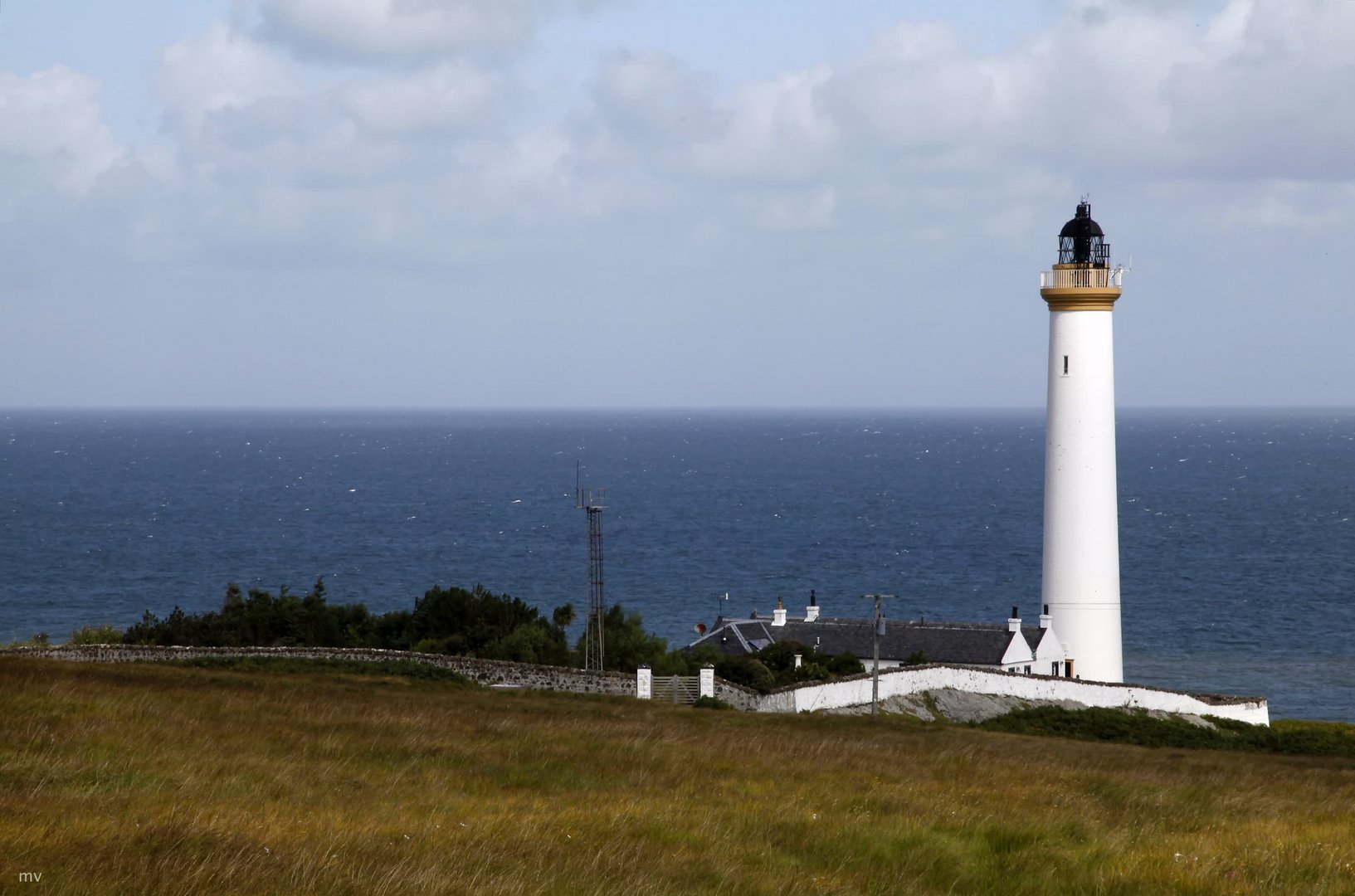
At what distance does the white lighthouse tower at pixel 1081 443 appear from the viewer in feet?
128

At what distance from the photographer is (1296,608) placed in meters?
72.2

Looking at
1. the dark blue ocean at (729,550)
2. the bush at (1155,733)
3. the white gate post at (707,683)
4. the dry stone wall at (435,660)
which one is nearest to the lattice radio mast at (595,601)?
the dry stone wall at (435,660)

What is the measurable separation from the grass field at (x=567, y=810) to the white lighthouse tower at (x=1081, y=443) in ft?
61.1

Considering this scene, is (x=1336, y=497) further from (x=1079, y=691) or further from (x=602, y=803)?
(x=602, y=803)

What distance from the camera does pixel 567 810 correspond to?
11.8 m

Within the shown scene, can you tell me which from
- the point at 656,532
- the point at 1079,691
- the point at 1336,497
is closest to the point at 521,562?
the point at 656,532

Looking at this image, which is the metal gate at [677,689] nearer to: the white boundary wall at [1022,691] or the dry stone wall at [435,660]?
the dry stone wall at [435,660]

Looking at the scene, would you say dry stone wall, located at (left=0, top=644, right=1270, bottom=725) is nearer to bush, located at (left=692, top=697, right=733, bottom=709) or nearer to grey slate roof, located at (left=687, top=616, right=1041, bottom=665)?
bush, located at (left=692, top=697, right=733, bottom=709)

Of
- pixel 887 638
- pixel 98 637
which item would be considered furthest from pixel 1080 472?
pixel 98 637

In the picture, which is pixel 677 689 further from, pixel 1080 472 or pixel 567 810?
pixel 567 810

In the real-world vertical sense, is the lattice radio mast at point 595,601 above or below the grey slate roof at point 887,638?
above

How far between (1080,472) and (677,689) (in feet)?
46.3

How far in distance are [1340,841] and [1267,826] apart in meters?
0.75

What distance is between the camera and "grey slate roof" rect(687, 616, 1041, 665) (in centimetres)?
4075
